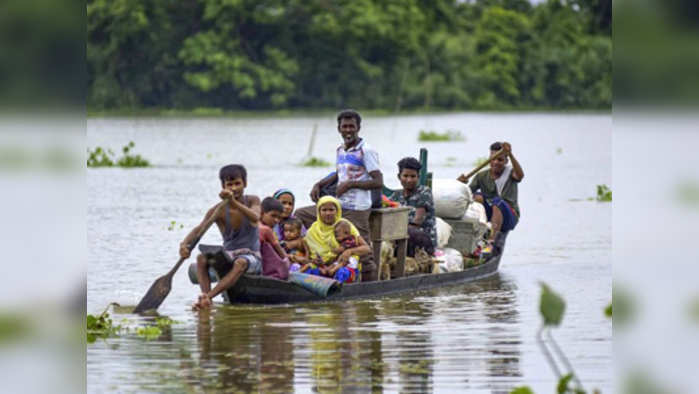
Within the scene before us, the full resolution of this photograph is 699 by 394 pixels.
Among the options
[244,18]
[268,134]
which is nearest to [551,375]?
[268,134]

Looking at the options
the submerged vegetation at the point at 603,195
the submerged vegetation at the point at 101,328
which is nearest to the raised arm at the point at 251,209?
the submerged vegetation at the point at 101,328

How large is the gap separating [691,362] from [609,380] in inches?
181

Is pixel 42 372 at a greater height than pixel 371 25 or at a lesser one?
lesser

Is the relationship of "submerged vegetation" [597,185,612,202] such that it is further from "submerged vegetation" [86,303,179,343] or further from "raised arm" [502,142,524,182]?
"submerged vegetation" [86,303,179,343]

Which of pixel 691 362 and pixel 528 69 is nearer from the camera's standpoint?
pixel 691 362

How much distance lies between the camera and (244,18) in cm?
6138

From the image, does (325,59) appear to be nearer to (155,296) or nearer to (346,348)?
(155,296)

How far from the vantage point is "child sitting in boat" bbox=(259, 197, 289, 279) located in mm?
9453

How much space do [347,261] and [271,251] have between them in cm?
72

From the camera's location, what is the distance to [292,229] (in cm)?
1012

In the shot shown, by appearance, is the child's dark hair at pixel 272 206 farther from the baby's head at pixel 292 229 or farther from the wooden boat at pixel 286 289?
the wooden boat at pixel 286 289

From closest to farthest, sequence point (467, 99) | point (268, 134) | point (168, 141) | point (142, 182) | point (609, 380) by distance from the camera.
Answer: point (609, 380) → point (142, 182) → point (168, 141) → point (268, 134) → point (467, 99)

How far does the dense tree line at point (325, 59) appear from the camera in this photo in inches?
2398

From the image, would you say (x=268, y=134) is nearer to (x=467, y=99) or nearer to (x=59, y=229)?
(x=467, y=99)
